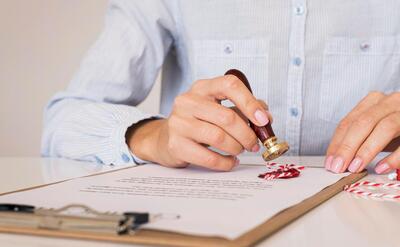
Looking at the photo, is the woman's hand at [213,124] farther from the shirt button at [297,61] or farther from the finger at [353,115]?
the shirt button at [297,61]

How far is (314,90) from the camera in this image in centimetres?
115

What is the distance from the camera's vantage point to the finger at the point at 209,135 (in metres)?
0.74

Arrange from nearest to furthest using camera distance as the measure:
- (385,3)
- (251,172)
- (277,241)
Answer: (277,241) → (251,172) → (385,3)

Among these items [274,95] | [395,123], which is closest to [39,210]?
[395,123]

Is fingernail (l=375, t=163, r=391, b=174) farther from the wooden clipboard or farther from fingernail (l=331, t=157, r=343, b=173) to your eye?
the wooden clipboard

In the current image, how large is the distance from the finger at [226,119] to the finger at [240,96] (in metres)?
0.01

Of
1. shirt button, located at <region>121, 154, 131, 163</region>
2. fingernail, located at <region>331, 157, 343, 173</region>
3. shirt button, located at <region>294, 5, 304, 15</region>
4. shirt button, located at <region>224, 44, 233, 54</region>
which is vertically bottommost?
shirt button, located at <region>121, 154, 131, 163</region>

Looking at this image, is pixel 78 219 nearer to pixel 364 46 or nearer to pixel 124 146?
pixel 124 146

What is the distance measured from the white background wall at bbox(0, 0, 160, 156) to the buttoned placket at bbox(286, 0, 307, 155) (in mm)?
1147

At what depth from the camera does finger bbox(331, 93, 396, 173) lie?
737mm

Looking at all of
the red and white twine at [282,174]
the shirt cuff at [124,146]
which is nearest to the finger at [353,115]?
the red and white twine at [282,174]

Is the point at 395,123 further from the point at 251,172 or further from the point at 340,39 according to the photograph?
the point at 340,39

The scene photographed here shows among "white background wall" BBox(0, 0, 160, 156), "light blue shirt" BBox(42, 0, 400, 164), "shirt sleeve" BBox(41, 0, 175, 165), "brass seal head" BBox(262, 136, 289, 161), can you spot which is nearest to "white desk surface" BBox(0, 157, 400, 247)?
"brass seal head" BBox(262, 136, 289, 161)

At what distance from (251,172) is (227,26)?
50 centimetres
